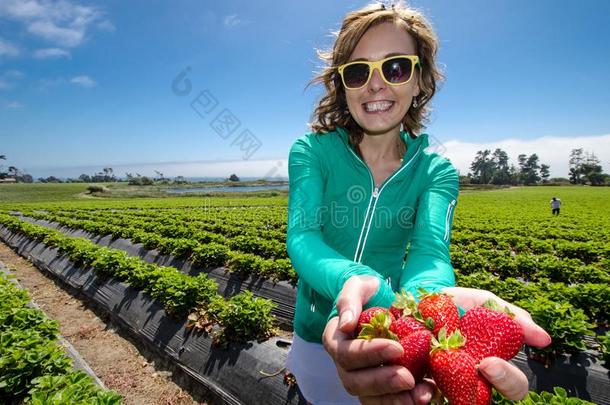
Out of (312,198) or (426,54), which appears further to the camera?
(426,54)

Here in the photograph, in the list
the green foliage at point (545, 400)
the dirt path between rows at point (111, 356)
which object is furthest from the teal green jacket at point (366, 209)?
the dirt path between rows at point (111, 356)

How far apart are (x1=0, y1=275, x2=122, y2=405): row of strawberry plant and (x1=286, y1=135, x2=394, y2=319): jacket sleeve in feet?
8.13

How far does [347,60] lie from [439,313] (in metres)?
1.34

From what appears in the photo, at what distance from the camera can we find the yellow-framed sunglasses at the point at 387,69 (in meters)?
1.64

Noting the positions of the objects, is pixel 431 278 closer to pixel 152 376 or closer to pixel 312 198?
pixel 312 198

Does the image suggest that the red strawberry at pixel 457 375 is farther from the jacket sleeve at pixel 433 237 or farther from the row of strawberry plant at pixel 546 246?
the row of strawberry plant at pixel 546 246

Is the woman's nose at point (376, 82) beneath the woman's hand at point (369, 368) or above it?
above

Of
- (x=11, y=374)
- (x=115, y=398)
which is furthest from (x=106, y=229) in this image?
(x=115, y=398)

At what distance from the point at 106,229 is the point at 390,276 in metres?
16.7

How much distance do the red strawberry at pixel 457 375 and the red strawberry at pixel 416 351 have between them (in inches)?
1.0

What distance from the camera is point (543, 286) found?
6.40 metres

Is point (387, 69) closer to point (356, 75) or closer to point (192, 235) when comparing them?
point (356, 75)

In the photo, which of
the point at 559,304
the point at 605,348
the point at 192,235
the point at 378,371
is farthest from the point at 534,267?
the point at 192,235

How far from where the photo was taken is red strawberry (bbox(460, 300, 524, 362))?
3.69 feet
